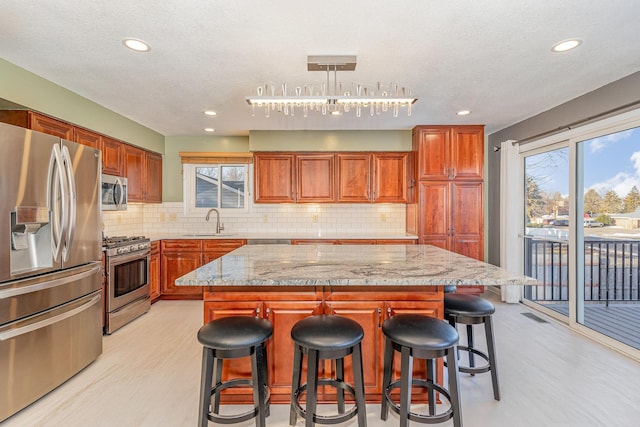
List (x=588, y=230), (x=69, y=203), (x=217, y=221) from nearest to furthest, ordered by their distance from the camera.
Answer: (x=69, y=203) → (x=588, y=230) → (x=217, y=221)

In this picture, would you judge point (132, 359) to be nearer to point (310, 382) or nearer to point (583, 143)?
point (310, 382)

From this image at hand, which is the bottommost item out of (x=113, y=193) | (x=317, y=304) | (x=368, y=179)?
(x=317, y=304)

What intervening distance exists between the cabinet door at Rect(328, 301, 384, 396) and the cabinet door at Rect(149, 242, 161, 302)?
3225 mm

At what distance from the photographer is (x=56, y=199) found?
2291mm

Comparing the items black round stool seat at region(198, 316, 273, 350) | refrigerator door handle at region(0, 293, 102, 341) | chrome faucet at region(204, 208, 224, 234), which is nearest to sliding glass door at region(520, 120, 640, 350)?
black round stool seat at region(198, 316, 273, 350)

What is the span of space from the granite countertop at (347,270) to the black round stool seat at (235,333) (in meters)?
0.23

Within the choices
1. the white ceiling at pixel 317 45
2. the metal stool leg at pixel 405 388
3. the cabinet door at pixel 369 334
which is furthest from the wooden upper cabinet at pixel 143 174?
the metal stool leg at pixel 405 388

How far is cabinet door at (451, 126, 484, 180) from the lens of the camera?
4441 millimetres

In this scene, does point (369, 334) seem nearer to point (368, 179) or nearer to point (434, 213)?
point (434, 213)

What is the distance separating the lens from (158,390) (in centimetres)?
231

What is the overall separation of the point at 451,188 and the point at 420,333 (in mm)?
3239

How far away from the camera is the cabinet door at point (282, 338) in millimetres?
A: 2053

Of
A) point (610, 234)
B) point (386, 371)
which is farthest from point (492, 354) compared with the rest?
point (610, 234)

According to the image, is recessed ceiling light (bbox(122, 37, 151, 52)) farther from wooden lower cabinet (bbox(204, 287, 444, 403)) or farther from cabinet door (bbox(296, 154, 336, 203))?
cabinet door (bbox(296, 154, 336, 203))
